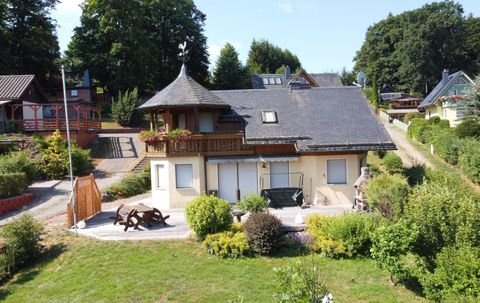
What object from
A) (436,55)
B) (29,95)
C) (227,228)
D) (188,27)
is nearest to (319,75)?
(188,27)

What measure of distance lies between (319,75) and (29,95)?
149ft

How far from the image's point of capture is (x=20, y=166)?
26.1m

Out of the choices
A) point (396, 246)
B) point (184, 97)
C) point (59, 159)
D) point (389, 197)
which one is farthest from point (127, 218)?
point (59, 159)

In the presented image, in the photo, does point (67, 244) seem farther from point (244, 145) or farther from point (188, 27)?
point (188, 27)

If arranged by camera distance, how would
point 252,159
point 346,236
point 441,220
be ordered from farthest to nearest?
point 252,159 < point 346,236 < point 441,220

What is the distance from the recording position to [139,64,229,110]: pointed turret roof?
23109mm

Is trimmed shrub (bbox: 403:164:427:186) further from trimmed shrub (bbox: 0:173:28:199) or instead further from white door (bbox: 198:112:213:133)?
trimmed shrub (bbox: 0:173:28:199)

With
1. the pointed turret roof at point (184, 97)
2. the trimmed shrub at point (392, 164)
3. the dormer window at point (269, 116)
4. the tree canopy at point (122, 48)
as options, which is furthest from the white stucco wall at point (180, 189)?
the tree canopy at point (122, 48)

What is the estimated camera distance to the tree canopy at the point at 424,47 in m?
80.8

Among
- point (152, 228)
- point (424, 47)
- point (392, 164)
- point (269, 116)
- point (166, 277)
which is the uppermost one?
point (424, 47)

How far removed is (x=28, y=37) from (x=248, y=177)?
4379 centimetres

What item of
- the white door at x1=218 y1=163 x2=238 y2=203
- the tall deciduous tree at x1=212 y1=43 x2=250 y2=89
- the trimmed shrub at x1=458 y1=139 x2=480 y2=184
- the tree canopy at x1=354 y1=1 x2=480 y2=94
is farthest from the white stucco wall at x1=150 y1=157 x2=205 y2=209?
the tree canopy at x1=354 y1=1 x2=480 y2=94

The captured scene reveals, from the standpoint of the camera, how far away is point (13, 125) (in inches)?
1398

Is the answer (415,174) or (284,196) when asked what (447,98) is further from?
(284,196)
